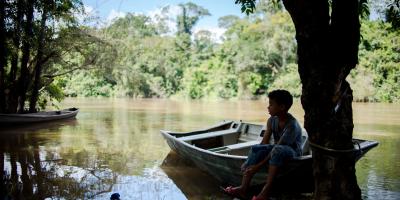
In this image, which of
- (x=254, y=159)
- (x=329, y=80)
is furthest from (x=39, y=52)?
(x=329, y=80)

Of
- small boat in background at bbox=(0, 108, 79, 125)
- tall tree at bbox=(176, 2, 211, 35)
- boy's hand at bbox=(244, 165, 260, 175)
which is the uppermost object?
tall tree at bbox=(176, 2, 211, 35)

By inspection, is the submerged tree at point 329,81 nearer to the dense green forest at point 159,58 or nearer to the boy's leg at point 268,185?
the boy's leg at point 268,185

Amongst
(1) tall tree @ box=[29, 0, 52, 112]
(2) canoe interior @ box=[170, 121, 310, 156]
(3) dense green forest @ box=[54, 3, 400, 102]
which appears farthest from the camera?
(3) dense green forest @ box=[54, 3, 400, 102]

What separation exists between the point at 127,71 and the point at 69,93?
3007cm

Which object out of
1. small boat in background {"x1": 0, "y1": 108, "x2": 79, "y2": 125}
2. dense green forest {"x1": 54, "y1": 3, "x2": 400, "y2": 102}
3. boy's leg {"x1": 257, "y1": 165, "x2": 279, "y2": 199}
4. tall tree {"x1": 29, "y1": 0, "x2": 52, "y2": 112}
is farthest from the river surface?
dense green forest {"x1": 54, "y1": 3, "x2": 400, "y2": 102}

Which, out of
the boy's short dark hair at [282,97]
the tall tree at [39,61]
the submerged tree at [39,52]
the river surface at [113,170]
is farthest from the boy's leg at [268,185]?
the tall tree at [39,61]

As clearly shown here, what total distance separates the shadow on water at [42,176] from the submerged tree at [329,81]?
3458 millimetres

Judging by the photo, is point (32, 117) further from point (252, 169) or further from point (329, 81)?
point (329, 81)

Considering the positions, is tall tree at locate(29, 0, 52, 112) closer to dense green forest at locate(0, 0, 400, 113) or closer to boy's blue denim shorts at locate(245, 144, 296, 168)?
dense green forest at locate(0, 0, 400, 113)

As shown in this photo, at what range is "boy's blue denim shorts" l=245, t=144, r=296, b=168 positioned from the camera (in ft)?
14.4

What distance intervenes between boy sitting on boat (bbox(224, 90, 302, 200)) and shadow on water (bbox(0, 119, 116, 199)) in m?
2.40

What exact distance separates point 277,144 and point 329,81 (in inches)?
51.8

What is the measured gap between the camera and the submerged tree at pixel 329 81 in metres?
3.35

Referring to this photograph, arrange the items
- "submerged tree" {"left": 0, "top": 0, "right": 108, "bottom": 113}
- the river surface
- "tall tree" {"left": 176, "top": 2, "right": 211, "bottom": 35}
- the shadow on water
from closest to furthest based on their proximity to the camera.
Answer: the shadow on water
the river surface
"submerged tree" {"left": 0, "top": 0, "right": 108, "bottom": 113}
"tall tree" {"left": 176, "top": 2, "right": 211, "bottom": 35}
